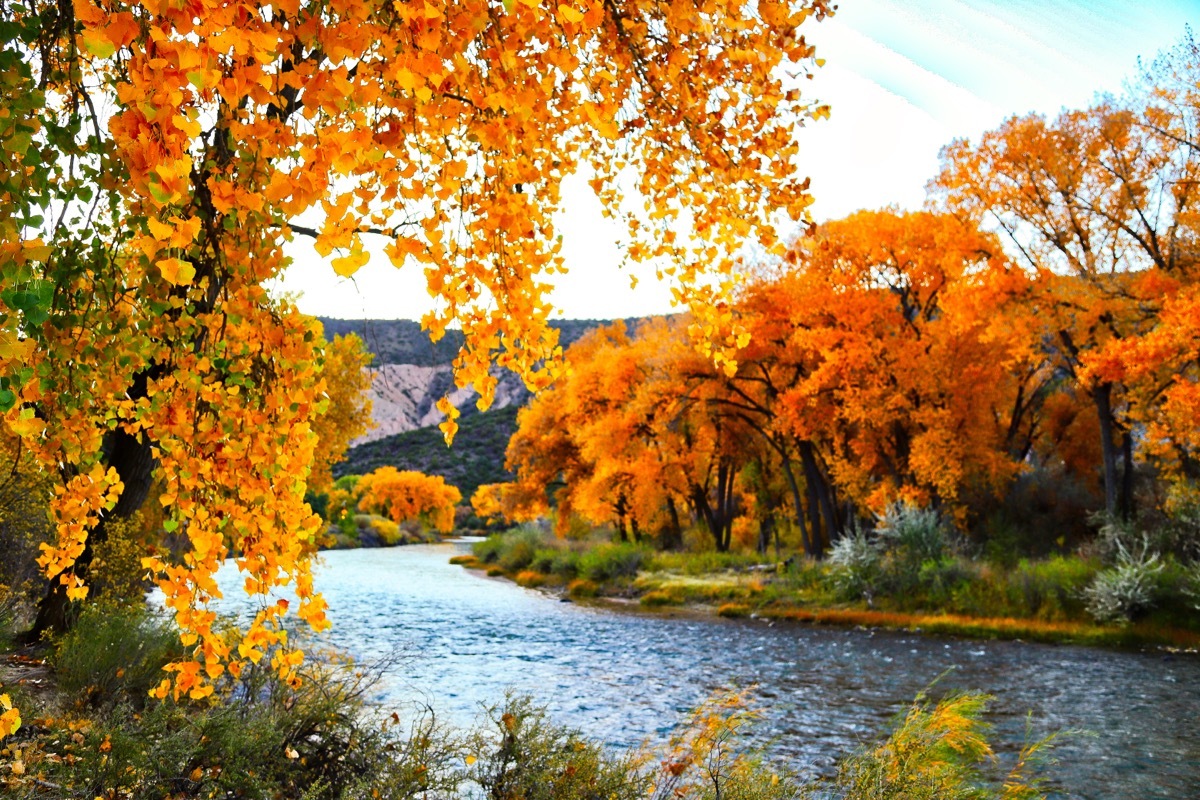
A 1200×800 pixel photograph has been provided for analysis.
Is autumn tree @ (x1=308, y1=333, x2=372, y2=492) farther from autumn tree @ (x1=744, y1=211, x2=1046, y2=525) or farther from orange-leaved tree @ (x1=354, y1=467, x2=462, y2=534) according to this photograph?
orange-leaved tree @ (x1=354, y1=467, x2=462, y2=534)

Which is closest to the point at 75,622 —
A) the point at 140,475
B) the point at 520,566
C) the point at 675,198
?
the point at 140,475

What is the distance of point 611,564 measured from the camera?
26781 millimetres

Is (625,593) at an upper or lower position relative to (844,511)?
lower

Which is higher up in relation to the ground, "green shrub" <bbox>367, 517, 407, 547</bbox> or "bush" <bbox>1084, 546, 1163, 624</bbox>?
"bush" <bbox>1084, 546, 1163, 624</bbox>

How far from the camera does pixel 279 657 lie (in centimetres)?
334

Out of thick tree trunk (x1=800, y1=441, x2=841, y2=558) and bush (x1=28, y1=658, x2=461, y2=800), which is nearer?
bush (x1=28, y1=658, x2=461, y2=800)

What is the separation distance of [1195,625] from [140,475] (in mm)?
16871

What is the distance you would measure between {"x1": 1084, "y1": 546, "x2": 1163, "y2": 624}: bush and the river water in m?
1.23

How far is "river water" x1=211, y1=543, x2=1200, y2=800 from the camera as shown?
876cm

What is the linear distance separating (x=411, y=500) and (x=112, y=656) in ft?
196

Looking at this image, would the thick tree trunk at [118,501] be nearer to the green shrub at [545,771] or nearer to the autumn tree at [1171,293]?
the green shrub at [545,771]

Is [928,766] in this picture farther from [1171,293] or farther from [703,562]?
[703,562]

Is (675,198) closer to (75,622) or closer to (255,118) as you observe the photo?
(255,118)

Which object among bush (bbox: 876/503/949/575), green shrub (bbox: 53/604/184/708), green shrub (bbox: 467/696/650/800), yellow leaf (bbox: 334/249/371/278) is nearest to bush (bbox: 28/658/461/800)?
green shrub (bbox: 467/696/650/800)
